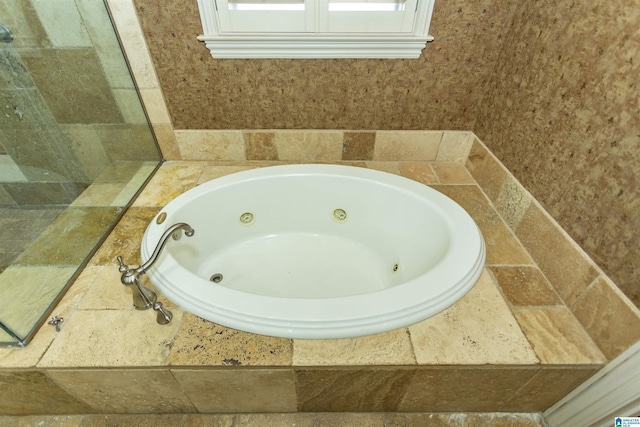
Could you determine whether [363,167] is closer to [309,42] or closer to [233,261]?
[309,42]

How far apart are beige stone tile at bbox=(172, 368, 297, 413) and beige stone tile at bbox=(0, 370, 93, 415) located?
0.36m

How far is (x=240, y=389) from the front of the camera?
86 centimetres

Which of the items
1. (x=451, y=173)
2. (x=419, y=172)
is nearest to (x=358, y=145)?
(x=419, y=172)

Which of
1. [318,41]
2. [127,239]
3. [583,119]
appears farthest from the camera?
[318,41]

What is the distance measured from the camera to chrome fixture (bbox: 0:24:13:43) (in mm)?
1224

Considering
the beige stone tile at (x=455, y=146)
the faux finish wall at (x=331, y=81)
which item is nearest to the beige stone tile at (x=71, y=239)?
the faux finish wall at (x=331, y=81)

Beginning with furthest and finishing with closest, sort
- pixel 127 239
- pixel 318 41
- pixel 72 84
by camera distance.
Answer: pixel 72 84 < pixel 318 41 < pixel 127 239

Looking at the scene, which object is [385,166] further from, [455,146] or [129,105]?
[129,105]

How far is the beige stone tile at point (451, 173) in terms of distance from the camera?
1.49 meters

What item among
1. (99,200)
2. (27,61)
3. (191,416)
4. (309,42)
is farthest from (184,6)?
(191,416)

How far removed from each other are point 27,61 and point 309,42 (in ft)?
4.09

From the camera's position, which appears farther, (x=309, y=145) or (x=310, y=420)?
(x=309, y=145)

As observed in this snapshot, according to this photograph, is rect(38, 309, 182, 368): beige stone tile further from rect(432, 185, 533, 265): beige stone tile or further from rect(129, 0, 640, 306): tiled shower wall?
rect(432, 185, 533, 265): beige stone tile

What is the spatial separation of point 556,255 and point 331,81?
112cm
